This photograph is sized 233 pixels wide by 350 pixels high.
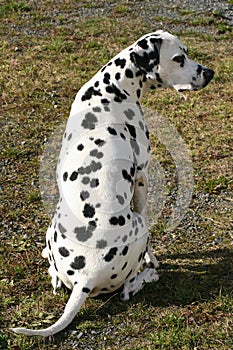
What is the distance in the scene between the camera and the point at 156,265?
603 centimetres

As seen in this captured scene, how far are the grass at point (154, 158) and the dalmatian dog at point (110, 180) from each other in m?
0.24

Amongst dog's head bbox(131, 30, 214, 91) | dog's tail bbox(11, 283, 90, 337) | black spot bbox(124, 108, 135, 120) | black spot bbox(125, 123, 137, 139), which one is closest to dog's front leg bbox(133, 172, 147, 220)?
black spot bbox(125, 123, 137, 139)

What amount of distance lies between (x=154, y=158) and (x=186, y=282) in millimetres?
2495

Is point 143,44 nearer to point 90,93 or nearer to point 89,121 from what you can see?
point 90,93

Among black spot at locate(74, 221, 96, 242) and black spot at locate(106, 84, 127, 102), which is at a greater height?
black spot at locate(106, 84, 127, 102)

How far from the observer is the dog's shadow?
5.57 meters

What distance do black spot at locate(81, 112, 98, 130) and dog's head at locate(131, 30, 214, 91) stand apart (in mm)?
607

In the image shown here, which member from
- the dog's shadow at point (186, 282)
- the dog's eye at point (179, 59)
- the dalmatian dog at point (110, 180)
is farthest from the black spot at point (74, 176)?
the dog's eye at point (179, 59)

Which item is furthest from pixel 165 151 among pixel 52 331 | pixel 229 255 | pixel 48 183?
pixel 52 331

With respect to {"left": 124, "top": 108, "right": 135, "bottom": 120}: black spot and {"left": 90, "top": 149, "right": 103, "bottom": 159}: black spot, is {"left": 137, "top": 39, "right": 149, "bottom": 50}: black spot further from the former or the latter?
{"left": 90, "top": 149, "right": 103, "bottom": 159}: black spot

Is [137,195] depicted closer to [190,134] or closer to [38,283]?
[38,283]

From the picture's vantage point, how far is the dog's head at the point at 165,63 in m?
5.65

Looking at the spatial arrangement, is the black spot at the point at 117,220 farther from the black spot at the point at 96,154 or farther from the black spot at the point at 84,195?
the black spot at the point at 96,154

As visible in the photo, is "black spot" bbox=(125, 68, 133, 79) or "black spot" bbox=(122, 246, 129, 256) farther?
"black spot" bbox=(125, 68, 133, 79)
